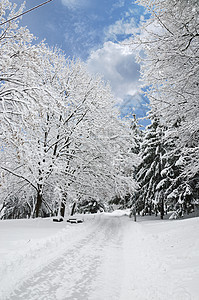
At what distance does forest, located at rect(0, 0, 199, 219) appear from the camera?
627 centimetres

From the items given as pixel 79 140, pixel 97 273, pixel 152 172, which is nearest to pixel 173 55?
pixel 97 273

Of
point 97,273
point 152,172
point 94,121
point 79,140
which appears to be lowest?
point 97,273

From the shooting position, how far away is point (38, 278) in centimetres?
400

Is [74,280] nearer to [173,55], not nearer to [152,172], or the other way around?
[173,55]

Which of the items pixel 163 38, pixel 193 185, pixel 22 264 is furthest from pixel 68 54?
pixel 22 264

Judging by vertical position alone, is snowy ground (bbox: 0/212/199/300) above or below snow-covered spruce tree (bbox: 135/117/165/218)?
below

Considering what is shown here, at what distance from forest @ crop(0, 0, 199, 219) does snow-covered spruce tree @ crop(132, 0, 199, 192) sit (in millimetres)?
31

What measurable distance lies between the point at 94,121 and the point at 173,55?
336 inches

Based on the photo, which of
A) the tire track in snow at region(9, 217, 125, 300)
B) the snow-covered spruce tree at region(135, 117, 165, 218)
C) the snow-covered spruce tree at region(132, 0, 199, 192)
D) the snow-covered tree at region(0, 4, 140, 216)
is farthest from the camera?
the snow-covered spruce tree at region(135, 117, 165, 218)

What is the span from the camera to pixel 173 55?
5.96 metres

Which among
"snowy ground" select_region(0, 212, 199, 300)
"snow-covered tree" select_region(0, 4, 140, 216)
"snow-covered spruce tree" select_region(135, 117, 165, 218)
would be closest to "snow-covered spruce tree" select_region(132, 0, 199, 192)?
"snowy ground" select_region(0, 212, 199, 300)

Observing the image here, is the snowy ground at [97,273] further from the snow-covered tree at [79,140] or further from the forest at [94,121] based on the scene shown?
the snow-covered tree at [79,140]

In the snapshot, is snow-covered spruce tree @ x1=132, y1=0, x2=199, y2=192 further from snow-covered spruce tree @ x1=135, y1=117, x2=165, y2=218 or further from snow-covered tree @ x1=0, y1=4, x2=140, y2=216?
snow-covered spruce tree @ x1=135, y1=117, x2=165, y2=218

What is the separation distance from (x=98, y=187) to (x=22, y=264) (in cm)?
1049
